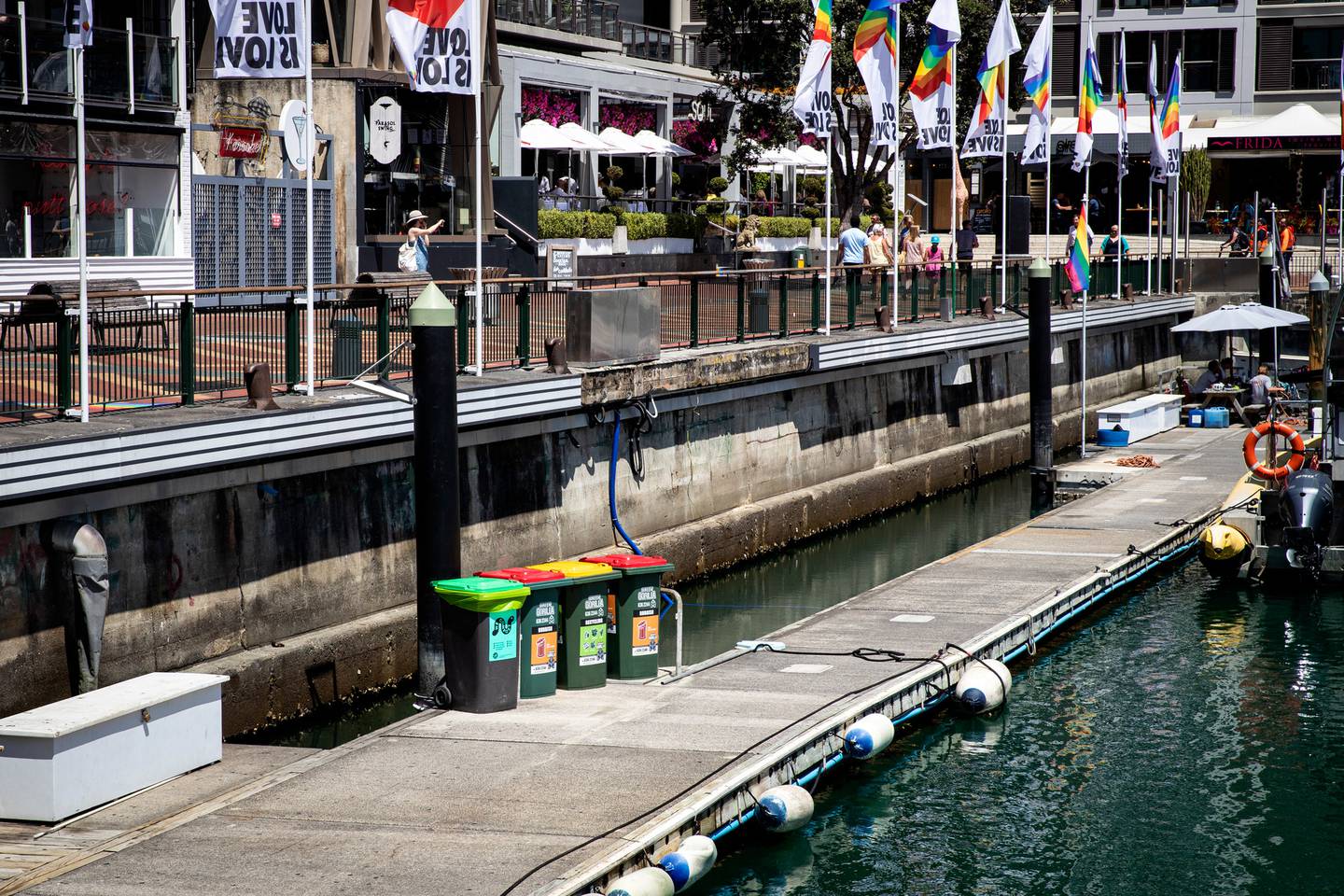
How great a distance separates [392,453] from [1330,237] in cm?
4516

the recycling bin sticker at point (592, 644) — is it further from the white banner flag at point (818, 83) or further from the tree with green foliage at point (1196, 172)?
the tree with green foliage at point (1196, 172)

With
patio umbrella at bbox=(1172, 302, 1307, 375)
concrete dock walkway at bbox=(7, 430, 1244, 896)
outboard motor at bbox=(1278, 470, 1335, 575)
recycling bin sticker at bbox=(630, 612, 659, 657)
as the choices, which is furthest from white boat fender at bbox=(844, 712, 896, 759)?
patio umbrella at bbox=(1172, 302, 1307, 375)

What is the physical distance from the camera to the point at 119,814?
37.8 feet

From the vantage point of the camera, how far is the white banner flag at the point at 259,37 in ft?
53.3

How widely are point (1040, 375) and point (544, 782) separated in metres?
19.2

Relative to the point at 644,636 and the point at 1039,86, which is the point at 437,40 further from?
the point at 1039,86

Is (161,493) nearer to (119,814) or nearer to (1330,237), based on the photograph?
(119,814)

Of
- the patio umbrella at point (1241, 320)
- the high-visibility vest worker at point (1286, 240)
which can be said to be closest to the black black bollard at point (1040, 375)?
the patio umbrella at point (1241, 320)

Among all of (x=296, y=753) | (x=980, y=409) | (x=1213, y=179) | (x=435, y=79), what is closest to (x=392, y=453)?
(x=435, y=79)

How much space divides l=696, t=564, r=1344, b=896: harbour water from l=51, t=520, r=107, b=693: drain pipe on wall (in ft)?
17.6

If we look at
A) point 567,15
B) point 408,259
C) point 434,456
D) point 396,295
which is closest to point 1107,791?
point 434,456

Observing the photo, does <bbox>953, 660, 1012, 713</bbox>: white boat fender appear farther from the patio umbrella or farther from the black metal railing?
the patio umbrella

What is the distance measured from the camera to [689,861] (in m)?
11.1

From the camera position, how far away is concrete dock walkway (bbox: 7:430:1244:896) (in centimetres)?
1020
